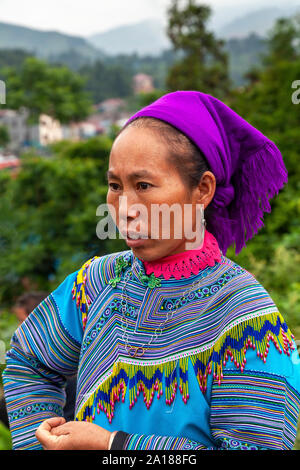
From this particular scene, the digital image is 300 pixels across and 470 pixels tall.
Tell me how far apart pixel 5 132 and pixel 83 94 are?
741 cm

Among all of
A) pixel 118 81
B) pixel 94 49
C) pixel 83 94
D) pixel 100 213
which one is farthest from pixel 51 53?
pixel 100 213

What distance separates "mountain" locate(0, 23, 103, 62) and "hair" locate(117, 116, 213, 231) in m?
95.6

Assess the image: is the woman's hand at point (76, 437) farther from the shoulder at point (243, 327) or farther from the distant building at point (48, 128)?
the distant building at point (48, 128)

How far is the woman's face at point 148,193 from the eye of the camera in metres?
1.05

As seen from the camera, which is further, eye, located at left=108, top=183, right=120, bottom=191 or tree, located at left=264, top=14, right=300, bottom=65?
tree, located at left=264, top=14, right=300, bottom=65

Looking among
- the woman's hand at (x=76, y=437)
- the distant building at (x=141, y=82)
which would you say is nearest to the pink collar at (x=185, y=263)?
the woman's hand at (x=76, y=437)

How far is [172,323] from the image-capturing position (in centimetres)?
115

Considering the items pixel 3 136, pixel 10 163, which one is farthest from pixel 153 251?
pixel 3 136

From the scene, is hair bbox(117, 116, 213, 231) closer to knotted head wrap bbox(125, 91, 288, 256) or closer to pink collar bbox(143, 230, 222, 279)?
knotted head wrap bbox(125, 91, 288, 256)

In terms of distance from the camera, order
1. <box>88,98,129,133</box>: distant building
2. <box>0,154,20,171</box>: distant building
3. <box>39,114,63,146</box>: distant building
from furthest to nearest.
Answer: <box>88,98,129,133</box>: distant building < <box>39,114,63,146</box>: distant building < <box>0,154,20,171</box>: distant building

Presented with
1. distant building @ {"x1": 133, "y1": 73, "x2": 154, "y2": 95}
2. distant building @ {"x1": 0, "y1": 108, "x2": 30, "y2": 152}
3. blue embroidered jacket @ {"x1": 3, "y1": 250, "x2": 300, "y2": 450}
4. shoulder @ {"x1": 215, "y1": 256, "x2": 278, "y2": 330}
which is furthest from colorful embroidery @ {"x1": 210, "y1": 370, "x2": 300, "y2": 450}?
distant building @ {"x1": 133, "y1": 73, "x2": 154, "y2": 95}

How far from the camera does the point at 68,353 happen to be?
1.28 m

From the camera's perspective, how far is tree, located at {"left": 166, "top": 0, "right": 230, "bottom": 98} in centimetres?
1675

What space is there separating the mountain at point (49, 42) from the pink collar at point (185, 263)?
314 feet
